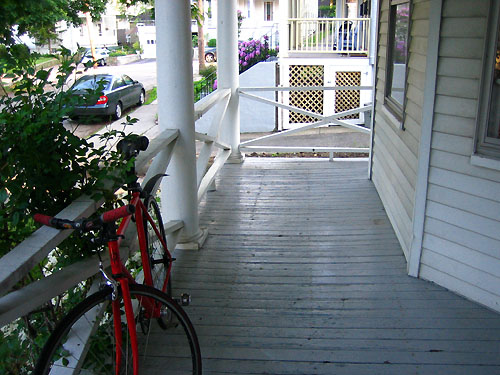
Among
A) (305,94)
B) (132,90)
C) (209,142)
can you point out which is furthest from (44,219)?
(132,90)

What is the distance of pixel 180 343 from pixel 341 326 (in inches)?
37.4

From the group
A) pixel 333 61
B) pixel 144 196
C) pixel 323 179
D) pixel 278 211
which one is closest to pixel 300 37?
pixel 333 61

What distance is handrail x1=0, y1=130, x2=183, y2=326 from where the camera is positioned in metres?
1.71

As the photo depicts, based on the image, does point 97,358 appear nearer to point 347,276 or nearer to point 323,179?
point 347,276

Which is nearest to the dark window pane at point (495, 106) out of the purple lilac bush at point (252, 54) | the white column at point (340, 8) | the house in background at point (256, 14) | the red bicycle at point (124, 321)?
the red bicycle at point (124, 321)

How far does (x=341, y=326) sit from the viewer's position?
326 cm

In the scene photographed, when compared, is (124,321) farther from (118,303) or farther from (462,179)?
(462,179)

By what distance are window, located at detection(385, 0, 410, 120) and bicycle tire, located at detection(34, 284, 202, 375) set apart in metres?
2.76

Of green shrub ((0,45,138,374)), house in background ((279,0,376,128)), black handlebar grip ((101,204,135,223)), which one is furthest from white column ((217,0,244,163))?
house in background ((279,0,376,128))

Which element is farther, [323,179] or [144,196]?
[323,179]

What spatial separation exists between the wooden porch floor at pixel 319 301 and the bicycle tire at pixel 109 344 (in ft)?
0.58

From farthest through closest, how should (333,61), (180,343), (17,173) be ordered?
(333,61) < (180,343) < (17,173)

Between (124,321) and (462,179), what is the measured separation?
2198 millimetres

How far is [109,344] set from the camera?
8.21 ft
